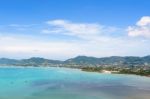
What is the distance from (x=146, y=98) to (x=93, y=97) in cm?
886

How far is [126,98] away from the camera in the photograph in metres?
45.5

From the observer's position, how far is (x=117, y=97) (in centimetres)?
4625

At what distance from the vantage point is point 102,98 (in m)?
44.8

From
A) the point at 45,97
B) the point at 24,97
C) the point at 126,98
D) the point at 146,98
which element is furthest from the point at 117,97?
the point at 24,97

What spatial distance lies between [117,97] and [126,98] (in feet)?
5.03

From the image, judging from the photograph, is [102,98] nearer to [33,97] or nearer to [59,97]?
[59,97]

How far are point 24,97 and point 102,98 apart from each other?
12.4 m

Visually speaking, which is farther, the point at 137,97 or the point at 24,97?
the point at 137,97

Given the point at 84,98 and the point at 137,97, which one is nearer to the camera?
the point at 84,98

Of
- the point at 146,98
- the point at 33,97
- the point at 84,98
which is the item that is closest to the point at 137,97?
the point at 146,98

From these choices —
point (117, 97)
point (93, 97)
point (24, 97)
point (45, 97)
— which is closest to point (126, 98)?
point (117, 97)

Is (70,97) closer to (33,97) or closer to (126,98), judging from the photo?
(33,97)

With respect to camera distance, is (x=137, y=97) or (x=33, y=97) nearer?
(x=33, y=97)

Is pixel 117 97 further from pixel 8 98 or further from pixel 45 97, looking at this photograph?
pixel 8 98
